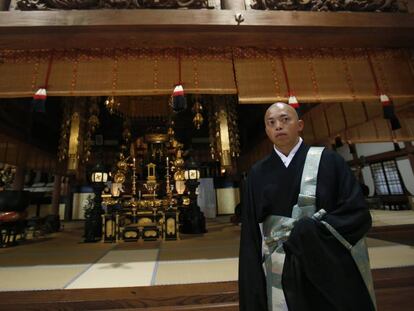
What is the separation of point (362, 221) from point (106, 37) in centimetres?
291

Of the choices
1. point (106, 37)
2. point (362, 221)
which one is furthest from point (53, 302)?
point (106, 37)

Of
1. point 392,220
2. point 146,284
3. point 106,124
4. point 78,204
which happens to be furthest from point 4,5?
point 78,204

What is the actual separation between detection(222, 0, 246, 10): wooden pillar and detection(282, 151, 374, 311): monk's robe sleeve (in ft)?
7.95

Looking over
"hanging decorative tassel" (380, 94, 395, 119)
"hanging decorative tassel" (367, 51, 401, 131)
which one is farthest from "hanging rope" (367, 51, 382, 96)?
"hanging decorative tassel" (380, 94, 395, 119)

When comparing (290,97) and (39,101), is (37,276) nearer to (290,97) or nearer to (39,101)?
(39,101)

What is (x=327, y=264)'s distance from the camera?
1.04 meters

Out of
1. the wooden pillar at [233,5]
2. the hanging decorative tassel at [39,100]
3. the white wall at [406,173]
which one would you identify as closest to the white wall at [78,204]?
the hanging decorative tassel at [39,100]

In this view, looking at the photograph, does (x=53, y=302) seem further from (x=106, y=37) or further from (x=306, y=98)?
(x=306, y=98)

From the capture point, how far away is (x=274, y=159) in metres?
1.33

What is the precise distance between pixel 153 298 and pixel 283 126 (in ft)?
5.93

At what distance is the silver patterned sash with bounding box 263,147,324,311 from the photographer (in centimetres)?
112

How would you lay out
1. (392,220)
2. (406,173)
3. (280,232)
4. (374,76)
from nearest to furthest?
(280,232) → (374,76) → (392,220) → (406,173)

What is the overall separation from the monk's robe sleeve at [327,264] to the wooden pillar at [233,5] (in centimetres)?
242

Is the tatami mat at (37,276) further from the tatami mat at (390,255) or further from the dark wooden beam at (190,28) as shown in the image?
the tatami mat at (390,255)
